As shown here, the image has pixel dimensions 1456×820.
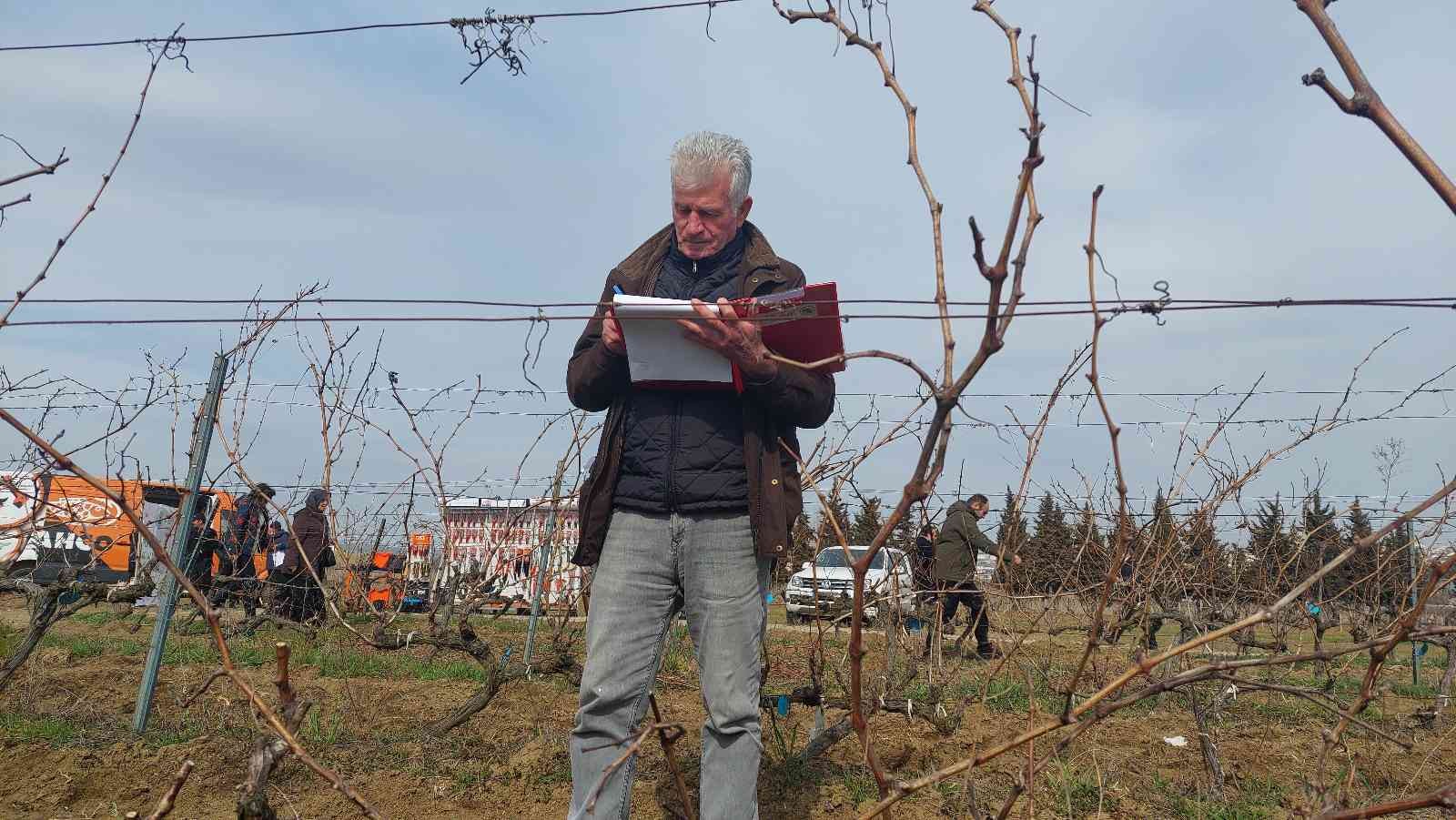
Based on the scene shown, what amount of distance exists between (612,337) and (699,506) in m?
0.40

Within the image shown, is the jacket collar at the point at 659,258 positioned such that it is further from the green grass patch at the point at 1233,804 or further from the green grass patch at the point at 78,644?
the green grass patch at the point at 78,644

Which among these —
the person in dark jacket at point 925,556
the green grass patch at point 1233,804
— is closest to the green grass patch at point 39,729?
the person in dark jacket at point 925,556

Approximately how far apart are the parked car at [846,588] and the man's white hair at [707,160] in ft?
2.75

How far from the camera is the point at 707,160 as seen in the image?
2252 mm

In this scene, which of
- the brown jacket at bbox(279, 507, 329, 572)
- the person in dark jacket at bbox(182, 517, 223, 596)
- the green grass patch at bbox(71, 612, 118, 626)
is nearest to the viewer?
the person in dark jacket at bbox(182, 517, 223, 596)

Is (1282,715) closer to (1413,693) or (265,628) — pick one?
(1413,693)

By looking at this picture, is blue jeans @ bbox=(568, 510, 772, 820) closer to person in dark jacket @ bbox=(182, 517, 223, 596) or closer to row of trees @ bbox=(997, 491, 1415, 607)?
row of trees @ bbox=(997, 491, 1415, 607)

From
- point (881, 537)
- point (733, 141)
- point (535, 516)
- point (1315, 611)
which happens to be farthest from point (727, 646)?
point (1315, 611)

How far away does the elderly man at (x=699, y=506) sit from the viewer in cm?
217

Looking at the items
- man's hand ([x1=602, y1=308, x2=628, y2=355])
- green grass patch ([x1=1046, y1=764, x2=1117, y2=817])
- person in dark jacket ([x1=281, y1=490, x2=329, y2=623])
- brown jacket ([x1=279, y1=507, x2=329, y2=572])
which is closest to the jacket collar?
man's hand ([x1=602, y1=308, x2=628, y2=355])

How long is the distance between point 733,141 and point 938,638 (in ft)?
10.0

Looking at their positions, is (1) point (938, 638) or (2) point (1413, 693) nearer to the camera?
(1) point (938, 638)

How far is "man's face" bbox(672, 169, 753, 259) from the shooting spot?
2.27 meters

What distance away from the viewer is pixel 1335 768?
12.2 ft
